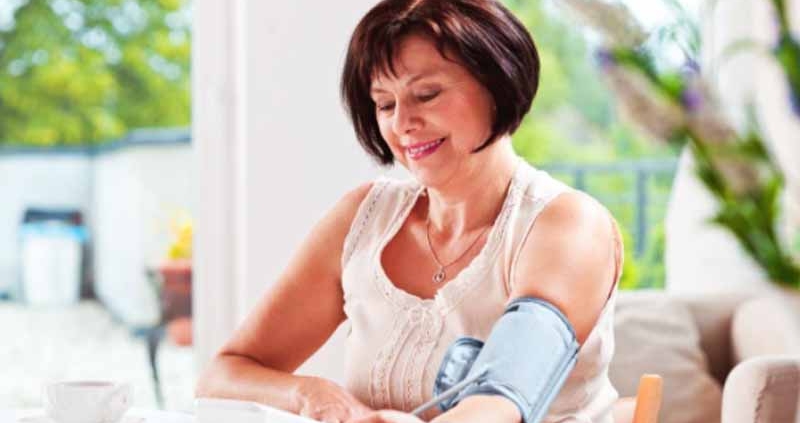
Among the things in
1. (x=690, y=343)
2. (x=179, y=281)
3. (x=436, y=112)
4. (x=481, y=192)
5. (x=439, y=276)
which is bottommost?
(x=179, y=281)

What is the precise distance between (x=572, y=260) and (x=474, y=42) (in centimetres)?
31

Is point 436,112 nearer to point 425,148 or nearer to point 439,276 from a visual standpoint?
point 425,148

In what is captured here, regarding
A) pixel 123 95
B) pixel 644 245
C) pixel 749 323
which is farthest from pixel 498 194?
pixel 644 245

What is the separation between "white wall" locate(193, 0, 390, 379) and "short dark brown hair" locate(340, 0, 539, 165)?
1712 mm

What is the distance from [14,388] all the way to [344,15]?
146 cm

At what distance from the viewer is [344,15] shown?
3391 mm

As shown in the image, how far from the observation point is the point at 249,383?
170 centimetres

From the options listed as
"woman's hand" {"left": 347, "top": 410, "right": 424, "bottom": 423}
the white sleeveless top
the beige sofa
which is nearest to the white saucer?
"woman's hand" {"left": 347, "top": 410, "right": 424, "bottom": 423}

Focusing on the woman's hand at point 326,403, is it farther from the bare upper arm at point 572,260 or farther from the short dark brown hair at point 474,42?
the short dark brown hair at point 474,42

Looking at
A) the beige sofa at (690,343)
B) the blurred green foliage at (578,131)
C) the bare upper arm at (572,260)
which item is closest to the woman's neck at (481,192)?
the bare upper arm at (572,260)

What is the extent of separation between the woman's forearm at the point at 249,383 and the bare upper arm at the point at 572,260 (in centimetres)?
33

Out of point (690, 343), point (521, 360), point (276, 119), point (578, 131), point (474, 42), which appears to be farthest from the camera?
point (578, 131)

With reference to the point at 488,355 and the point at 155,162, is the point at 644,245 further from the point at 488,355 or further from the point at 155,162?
the point at 488,355

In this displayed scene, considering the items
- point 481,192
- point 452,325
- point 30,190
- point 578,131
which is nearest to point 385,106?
point 481,192
